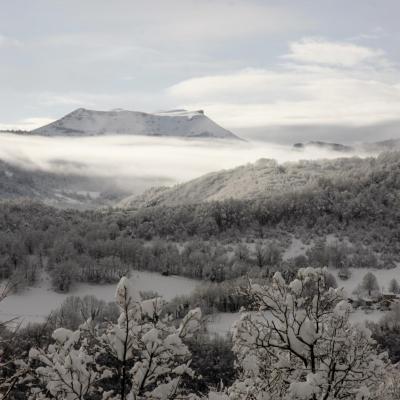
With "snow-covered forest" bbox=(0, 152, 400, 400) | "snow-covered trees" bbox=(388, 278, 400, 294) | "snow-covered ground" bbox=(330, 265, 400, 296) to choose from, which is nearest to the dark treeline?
"snow-covered forest" bbox=(0, 152, 400, 400)

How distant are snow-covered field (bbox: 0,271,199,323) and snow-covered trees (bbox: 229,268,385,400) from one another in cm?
3993

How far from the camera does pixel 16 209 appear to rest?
4045 inches

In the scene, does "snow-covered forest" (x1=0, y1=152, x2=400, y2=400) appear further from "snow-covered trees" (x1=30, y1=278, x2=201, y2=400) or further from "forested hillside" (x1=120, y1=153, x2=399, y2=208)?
"forested hillside" (x1=120, y1=153, x2=399, y2=208)

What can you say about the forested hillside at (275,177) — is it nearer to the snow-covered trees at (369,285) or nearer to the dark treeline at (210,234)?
the dark treeline at (210,234)

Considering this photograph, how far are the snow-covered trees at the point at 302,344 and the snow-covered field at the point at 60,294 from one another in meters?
39.9

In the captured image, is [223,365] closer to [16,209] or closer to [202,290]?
[202,290]

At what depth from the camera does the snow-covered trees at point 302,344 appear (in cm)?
744

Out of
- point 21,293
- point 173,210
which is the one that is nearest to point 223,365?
point 21,293

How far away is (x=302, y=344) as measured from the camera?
7.52 metres

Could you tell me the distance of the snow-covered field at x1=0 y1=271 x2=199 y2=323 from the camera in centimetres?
5234

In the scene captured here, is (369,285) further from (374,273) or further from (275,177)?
(275,177)

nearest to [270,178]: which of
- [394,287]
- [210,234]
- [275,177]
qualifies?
[275,177]

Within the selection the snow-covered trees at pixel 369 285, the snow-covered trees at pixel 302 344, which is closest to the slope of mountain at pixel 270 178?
the snow-covered trees at pixel 369 285

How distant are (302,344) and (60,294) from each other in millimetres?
55454
